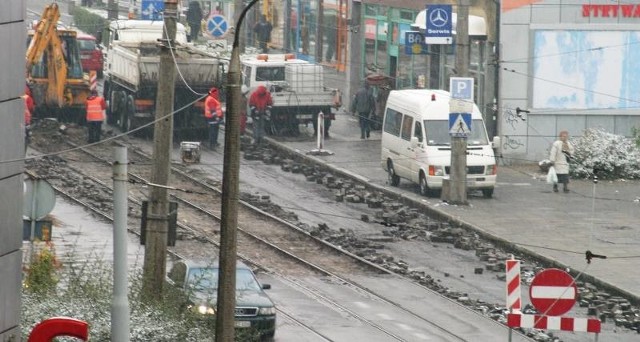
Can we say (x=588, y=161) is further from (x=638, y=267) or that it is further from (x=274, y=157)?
(x=638, y=267)

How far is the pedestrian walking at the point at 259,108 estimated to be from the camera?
138 ft

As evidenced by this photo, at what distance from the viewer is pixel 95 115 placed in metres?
40.6

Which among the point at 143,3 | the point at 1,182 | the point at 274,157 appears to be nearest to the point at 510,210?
the point at 274,157

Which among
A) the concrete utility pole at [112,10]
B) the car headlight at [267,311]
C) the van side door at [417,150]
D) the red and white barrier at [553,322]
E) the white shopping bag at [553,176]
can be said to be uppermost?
the concrete utility pole at [112,10]

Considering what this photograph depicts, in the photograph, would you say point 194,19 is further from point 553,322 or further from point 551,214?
point 553,322

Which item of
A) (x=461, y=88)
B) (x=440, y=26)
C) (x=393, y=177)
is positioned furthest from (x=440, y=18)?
(x=461, y=88)

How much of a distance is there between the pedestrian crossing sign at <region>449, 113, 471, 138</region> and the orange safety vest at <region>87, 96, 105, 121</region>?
33.5 feet

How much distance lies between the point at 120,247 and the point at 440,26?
23062 millimetres

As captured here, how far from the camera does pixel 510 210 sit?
113 ft

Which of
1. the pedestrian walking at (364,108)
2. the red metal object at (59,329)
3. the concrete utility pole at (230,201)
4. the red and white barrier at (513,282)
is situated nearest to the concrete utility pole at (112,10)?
the pedestrian walking at (364,108)

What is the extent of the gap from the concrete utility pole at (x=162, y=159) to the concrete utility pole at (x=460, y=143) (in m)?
12.3

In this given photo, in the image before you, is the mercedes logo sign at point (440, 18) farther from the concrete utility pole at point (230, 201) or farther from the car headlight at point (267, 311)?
the concrete utility pole at point (230, 201)

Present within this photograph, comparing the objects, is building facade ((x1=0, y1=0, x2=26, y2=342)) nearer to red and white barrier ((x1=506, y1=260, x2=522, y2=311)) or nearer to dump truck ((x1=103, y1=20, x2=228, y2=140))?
red and white barrier ((x1=506, y1=260, x2=522, y2=311))

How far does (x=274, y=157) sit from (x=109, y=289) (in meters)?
21.0
